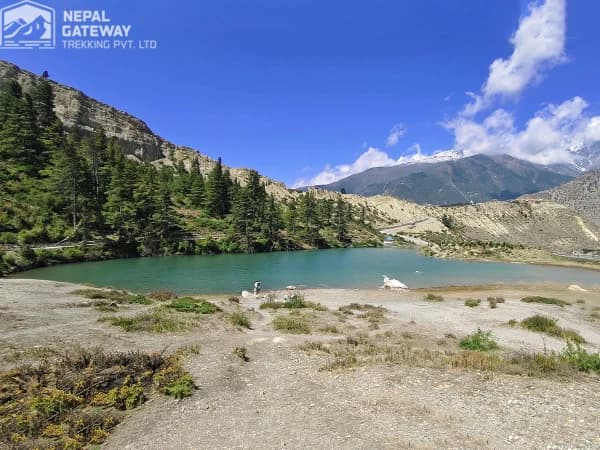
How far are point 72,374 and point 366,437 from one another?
9.60m

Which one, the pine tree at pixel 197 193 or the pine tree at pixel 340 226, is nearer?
the pine tree at pixel 197 193

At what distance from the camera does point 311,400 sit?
11.4 meters

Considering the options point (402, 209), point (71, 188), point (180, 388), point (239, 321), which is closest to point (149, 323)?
point (239, 321)

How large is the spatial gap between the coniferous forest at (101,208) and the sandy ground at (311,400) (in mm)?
39492

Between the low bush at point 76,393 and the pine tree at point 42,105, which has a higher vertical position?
the pine tree at point 42,105

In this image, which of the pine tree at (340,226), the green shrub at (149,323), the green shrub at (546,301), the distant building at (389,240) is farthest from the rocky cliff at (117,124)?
the green shrub at (149,323)

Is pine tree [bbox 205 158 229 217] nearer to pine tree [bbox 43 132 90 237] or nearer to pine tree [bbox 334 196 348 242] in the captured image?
pine tree [bbox 43 132 90 237]

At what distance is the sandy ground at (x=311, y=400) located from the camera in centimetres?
895

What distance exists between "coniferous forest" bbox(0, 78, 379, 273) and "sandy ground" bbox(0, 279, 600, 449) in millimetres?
39492

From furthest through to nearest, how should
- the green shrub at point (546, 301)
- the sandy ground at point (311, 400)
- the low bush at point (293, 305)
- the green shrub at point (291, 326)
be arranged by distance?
the green shrub at point (546, 301) < the low bush at point (293, 305) < the green shrub at point (291, 326) < the sandy ground at point (311, 400)

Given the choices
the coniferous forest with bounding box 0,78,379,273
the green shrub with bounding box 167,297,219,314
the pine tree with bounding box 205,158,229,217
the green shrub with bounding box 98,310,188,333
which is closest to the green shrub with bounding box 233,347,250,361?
the green shrub with bounding box 98,310,188,333

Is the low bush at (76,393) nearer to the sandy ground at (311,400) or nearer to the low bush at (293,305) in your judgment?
the sandy ground at (311,400)

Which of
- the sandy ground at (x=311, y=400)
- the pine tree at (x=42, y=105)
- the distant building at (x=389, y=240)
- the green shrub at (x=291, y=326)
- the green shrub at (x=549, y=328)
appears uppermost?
the pine tree at (x=42, y=105)

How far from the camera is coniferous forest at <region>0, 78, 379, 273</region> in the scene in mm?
61688
